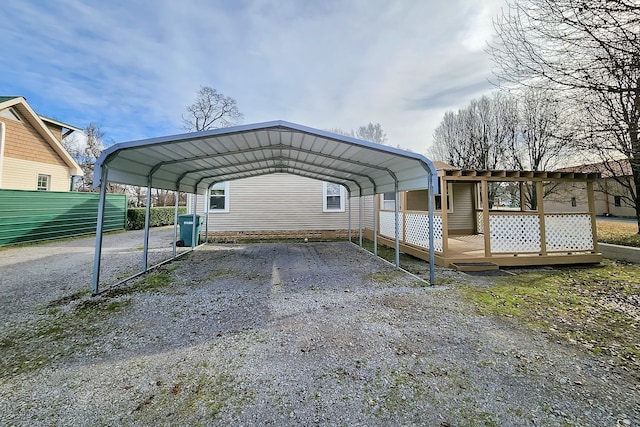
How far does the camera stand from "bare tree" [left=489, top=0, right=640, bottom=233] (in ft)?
15.5

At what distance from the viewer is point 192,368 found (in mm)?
2559

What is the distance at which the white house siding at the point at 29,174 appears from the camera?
11.5 metres

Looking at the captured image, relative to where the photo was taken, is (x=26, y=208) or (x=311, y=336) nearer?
(x=311, y=336)

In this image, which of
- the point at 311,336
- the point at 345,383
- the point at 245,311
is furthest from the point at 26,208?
the point at 345,383

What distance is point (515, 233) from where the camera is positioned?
697 centimetres

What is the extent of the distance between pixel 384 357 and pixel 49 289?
251 inches

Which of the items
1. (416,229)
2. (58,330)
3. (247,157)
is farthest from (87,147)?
(416,229)

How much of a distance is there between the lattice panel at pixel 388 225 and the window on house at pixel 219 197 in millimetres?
7053

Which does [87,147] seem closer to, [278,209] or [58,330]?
[278,209]

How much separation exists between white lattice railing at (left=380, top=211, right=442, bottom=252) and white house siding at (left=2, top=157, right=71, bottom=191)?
16834mm

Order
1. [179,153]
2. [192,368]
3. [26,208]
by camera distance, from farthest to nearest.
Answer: [26,208], [179,153], [192,368]

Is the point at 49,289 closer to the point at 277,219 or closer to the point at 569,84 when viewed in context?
the point at 277,219

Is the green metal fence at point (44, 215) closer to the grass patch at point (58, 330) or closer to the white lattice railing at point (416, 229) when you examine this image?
the grass patch at point (58, 330)

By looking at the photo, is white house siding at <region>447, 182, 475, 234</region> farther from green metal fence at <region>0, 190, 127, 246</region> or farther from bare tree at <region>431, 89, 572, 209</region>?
green metal fence at <region>0, 190, 127, 246</region>
